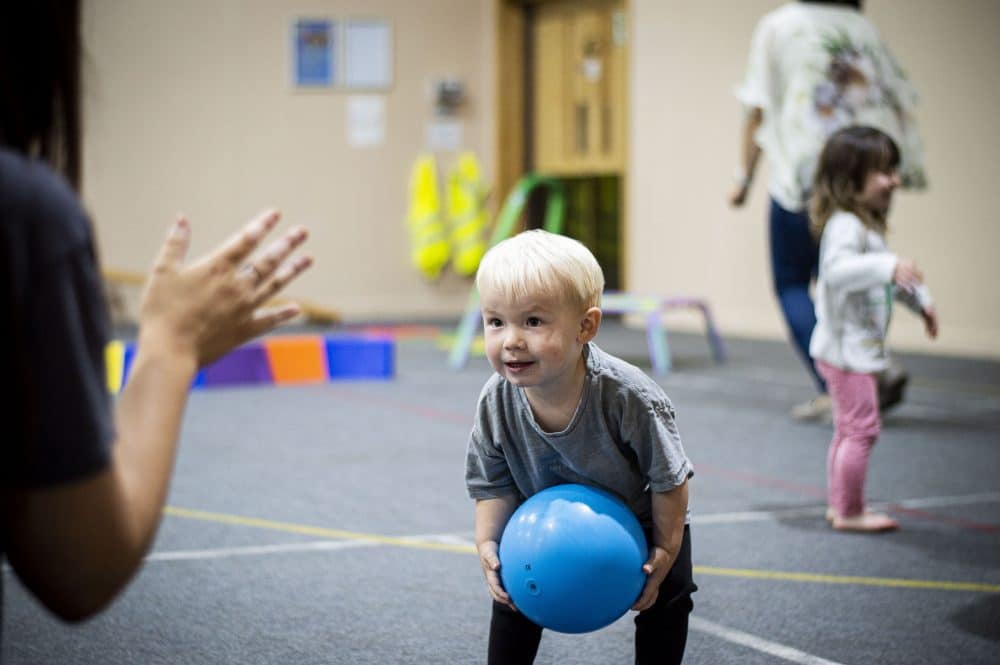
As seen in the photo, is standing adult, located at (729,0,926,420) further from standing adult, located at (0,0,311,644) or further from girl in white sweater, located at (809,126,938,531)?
standing adult, located at (0,0,311,644)

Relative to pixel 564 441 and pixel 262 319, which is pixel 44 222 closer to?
pixel 262 319

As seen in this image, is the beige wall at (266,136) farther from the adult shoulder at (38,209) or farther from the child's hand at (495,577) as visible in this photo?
the adult shoulder at (38,209)

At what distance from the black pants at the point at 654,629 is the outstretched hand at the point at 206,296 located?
0.75 metres

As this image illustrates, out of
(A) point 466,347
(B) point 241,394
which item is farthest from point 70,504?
(A) point 466,347

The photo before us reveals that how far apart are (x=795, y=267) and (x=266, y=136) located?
5.66 metres

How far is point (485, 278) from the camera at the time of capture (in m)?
1.67

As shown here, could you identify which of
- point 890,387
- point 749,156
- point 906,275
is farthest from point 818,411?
point 906,275

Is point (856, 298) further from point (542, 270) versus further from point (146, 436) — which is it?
point (146, 436)

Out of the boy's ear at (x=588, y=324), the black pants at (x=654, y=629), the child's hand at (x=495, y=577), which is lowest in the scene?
the black pants at (x=654, y=629)

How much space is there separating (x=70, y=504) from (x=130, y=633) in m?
1.28

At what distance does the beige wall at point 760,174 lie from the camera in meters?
6.32

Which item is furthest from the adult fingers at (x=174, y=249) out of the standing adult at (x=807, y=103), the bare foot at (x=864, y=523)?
the standing adult at (x=807, y=103)

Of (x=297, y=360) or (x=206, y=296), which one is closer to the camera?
(x=206, y=296)

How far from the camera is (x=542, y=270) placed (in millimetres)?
1636
